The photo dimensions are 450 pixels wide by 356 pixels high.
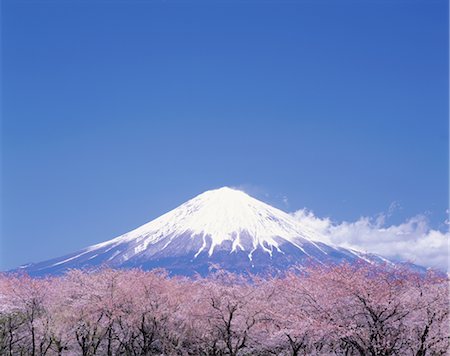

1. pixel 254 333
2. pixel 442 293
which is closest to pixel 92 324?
pixel 254 333

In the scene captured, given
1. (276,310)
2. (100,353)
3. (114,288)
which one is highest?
(114,288)

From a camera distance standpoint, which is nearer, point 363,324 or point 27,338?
point 363,324

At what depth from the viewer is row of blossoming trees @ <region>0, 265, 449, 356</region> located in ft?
61.7

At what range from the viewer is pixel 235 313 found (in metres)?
28.0

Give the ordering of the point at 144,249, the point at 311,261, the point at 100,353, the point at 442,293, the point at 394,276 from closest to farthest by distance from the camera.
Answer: the point at 442,293, the point at 394,276, the point at 311,261, the point at 100,353, the point at 144,249

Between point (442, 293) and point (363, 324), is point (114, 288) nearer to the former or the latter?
point (363, 324)

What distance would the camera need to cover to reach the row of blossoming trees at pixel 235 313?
741 inches

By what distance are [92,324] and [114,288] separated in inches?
92.5

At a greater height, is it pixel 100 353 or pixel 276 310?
pixel 276 310

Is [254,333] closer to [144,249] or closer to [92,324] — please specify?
[92,324]

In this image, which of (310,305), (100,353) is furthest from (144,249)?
(310,305)

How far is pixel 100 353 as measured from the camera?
3444 centimetres

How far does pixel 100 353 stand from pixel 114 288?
7.06 m

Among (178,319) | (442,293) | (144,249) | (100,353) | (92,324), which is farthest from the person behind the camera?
(144,249)
